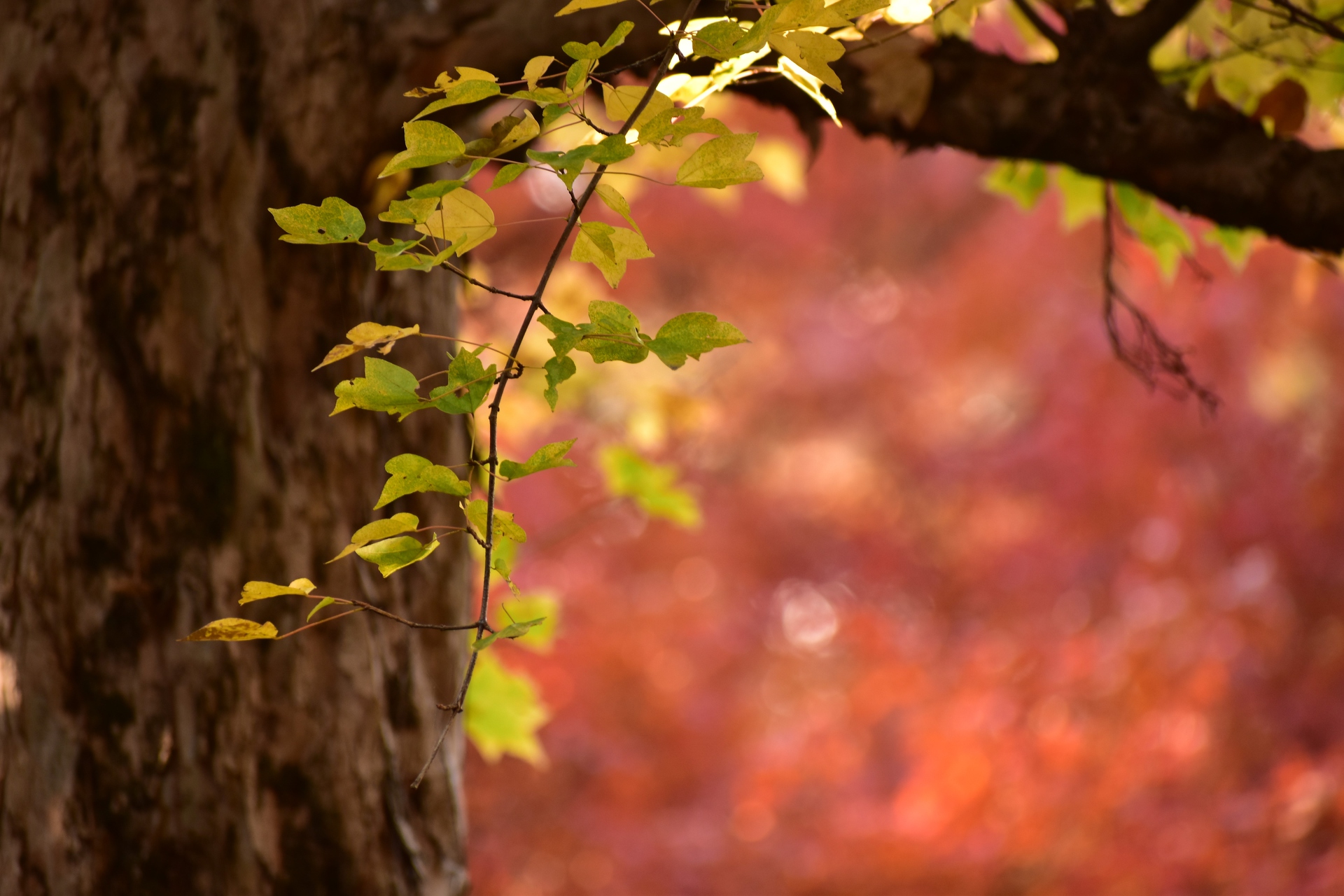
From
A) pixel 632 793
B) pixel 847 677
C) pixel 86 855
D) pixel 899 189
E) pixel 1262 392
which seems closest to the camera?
pixel 86 855

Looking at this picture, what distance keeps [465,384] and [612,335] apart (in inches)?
3.8

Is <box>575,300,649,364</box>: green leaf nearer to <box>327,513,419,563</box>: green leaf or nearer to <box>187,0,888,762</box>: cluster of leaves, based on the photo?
<box>187,0,888,762</box>: cluster of leaves

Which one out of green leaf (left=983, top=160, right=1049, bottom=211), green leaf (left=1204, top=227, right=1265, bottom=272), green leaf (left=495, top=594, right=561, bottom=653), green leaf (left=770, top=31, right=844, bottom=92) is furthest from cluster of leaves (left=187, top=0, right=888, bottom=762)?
green leaf (left=495, top=594, right=561, bottom=653)

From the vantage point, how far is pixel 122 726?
99 centimetres

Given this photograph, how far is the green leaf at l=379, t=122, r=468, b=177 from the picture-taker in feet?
2.07

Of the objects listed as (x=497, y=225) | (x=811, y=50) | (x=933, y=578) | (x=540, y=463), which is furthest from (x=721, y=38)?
(x=933, y=578)

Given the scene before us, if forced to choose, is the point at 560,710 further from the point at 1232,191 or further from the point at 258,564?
the point at 1232,191

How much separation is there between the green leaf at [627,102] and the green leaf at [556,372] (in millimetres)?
187

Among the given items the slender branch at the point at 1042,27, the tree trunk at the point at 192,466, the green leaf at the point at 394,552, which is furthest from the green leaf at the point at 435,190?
the slender branch at the point at 1042,27

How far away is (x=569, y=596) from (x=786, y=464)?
255 cm

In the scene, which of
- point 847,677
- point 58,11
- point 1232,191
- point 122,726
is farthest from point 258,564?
point 847,677

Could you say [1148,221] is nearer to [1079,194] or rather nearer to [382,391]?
[1079,194]

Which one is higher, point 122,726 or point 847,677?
point 122,726

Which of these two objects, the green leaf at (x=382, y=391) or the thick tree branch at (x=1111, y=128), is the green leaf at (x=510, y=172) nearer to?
the green leaf at (x=382, y=391)
